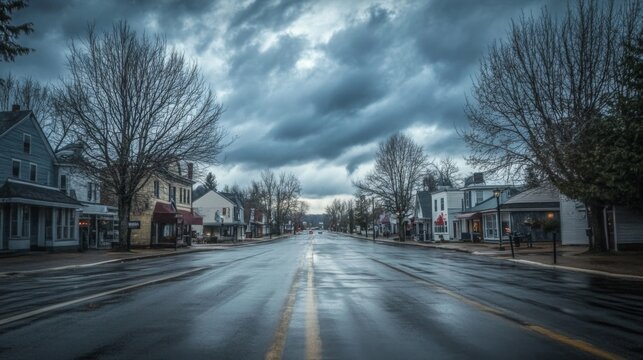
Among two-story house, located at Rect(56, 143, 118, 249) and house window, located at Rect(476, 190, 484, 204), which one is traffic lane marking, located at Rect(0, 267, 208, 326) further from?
house window, located at Rect(476, 190, 484, 204)

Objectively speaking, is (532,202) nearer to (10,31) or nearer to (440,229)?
(440,229)

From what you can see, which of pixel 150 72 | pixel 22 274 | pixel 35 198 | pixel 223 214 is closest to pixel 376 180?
pixel 223 214

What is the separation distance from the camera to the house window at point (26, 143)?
115 feet

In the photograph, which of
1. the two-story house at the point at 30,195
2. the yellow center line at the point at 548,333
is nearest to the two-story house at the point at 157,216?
the two-story house at the point at 30,195

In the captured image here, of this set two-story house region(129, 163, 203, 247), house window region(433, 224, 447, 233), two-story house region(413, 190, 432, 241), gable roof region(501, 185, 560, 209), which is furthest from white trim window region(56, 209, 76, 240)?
two-story house region(413, 190, 432, 241)

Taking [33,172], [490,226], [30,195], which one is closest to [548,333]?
[30,195]

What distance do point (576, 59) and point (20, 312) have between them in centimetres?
2683

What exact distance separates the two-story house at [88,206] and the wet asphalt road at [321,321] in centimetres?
2869

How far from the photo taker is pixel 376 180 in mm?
72062

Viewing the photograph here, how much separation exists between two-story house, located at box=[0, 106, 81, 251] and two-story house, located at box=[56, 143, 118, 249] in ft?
4.30

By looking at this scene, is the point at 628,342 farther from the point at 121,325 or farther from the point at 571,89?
the point at 571,89

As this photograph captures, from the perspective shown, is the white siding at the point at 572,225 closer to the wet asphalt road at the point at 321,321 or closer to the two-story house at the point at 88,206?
the wet asphalt road at the point at 321,321

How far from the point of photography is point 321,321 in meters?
8.03

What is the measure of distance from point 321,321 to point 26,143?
114ft
